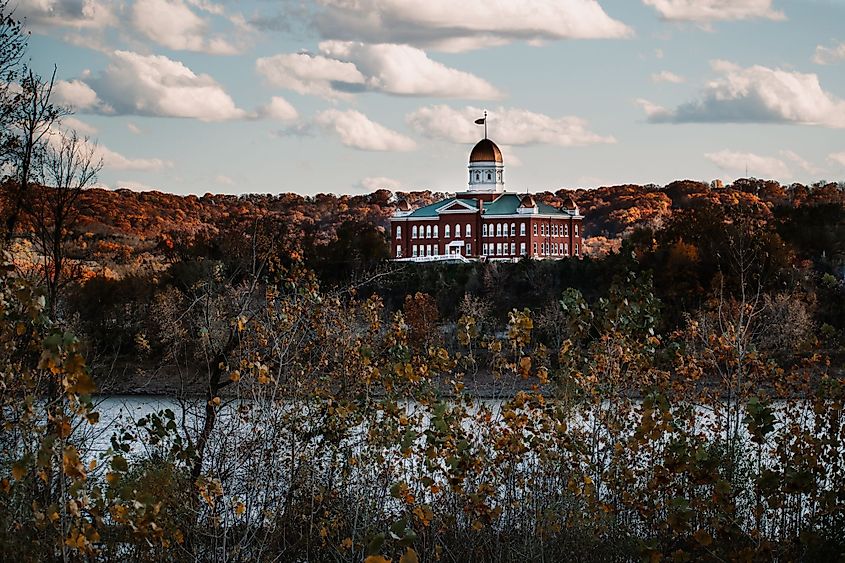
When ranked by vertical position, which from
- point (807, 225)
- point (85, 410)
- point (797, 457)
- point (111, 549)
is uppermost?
point (807, 225)

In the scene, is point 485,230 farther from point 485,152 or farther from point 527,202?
point 485,152

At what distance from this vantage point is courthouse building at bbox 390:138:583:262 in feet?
239

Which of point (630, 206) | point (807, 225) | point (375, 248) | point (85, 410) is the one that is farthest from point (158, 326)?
point (630, 206)

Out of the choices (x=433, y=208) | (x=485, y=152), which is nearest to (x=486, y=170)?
(x=485, y=152)

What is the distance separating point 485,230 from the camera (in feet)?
243

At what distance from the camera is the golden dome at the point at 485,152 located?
80438 mm

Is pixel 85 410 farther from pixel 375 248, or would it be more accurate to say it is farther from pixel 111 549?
pixel 375 248

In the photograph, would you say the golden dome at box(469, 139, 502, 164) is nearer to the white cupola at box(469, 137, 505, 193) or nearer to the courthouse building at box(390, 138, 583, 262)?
the white cupola at box(469, 137, 505, 193)

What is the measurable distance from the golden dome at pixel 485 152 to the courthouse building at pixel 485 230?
535cm

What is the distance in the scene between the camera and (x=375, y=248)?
57875 mm

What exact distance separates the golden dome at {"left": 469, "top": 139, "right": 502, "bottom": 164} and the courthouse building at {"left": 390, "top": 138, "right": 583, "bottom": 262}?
535 centimetres

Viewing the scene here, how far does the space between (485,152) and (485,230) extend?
8774 millimetres

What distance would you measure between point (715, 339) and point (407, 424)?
3117 mm

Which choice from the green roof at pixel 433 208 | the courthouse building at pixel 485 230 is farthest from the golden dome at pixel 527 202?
the green roof at pixel 433 208
